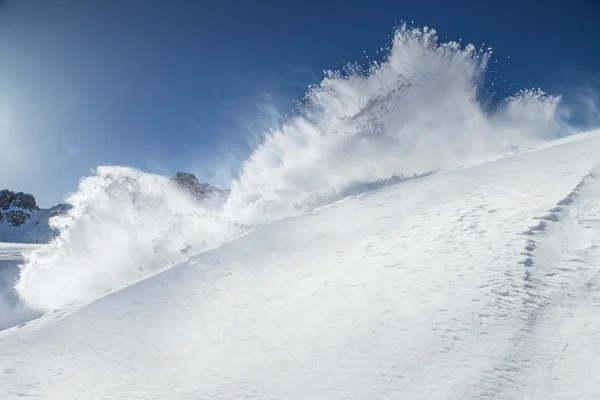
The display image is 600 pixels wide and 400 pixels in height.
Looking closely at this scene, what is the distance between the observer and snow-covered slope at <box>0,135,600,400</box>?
4648 mm

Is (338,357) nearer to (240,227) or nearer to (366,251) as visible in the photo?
(366,251)

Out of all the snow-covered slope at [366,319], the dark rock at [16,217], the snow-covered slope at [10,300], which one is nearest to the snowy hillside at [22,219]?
the dark rock at [16,217]

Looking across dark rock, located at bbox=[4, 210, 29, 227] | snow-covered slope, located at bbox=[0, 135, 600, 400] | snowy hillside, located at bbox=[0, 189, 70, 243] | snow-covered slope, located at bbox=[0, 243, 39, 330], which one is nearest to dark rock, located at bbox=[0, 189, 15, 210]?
snowy hillside, located at bbox=[0, 189, 70, 243]

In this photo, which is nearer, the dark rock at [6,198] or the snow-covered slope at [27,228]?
the snow-covered slope at [27,228]

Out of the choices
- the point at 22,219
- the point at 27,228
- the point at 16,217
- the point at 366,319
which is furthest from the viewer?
the point at 22,219

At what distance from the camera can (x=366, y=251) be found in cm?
834

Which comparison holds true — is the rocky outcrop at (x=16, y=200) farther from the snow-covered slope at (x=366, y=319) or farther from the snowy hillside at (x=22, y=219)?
the snow-covered slope at (x=366, y=319)

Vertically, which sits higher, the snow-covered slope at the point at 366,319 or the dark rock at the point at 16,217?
the dark rock at the point at 16,217

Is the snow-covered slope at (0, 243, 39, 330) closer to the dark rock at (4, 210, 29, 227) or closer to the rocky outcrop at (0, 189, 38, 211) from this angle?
the dark rock at (4, 210, 29, 227)

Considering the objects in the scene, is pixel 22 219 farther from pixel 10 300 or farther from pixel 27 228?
pixel 10 300

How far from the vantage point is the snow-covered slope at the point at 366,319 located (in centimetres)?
465

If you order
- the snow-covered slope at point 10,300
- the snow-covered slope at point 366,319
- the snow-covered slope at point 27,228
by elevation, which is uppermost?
the snow-covered slope at point 27,228

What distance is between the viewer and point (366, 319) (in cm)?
587

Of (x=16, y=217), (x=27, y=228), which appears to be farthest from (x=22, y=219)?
(x=27, y=228)
